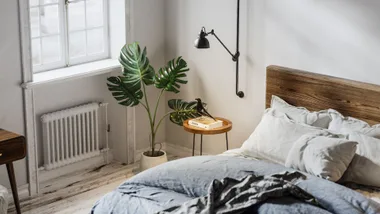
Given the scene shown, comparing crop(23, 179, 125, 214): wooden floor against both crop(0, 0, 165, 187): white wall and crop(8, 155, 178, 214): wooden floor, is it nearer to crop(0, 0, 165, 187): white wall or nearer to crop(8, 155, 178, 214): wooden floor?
crop(8, 155, 178, 214): wooden floor

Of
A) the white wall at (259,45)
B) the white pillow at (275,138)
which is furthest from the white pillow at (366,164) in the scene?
the white wall at (259,45)

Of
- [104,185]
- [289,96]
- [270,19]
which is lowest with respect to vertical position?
[104,185]

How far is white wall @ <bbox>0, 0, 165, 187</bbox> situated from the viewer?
5340 mm

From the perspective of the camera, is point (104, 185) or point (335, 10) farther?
point (104, 185)

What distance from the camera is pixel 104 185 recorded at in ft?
19.4

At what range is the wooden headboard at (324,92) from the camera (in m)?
5.07

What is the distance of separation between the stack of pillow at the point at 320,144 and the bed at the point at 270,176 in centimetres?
11

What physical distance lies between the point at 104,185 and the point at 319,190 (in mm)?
2248

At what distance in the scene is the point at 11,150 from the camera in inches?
198

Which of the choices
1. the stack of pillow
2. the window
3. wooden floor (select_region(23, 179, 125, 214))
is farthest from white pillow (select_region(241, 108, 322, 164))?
the window

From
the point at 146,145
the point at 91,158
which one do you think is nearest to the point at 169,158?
the point at 146,145

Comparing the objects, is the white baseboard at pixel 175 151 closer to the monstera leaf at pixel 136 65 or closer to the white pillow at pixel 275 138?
the monstera leaf at pixel 136 65

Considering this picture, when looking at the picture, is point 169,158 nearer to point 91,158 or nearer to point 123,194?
point 91,158

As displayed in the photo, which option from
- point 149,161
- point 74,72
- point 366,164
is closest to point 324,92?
point 366,164
